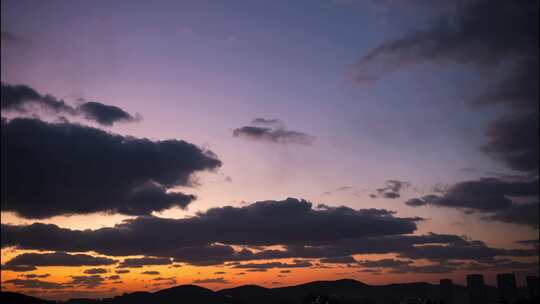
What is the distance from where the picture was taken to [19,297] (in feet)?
505

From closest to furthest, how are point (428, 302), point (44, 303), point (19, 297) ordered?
point (44, 303) → point (19, 297) → point (428, 302)

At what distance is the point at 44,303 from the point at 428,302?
13606cm

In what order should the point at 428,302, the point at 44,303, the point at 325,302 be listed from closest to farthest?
the point at 44,303
the point at 428,302
the point at 325,302

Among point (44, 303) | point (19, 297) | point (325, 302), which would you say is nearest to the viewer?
point (44, 303)

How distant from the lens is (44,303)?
415 feet

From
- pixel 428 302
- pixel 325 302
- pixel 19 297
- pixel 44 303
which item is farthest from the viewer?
pixel 325 302

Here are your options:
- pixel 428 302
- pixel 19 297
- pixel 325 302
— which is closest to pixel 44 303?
pixel 19 297

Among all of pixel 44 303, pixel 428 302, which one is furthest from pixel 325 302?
pixel 44 303

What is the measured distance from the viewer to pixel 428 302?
179375 millimetres

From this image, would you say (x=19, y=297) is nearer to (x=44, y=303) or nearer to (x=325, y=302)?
(x=44, y=303)

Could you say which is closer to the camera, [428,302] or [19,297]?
[19,297]

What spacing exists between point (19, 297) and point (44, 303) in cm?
3580

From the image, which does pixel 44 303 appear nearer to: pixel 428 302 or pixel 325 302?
pixel 325 302

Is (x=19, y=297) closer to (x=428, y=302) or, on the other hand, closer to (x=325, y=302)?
(x=325, y=302)
